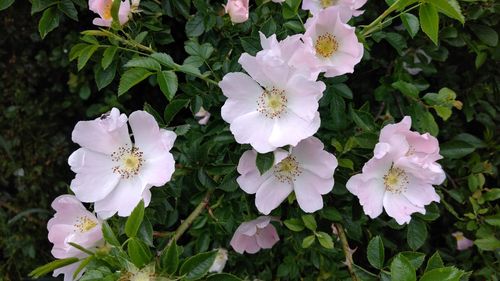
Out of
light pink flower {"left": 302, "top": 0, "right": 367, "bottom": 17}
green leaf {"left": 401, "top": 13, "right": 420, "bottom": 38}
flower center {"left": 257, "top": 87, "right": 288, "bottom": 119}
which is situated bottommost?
flower center {"left": 257, "top": 87, "right": 288, "bottom": 119}

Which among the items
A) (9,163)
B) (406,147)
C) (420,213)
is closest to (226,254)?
(420,213)

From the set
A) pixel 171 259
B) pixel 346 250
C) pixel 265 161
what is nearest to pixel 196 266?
pixel 171 259

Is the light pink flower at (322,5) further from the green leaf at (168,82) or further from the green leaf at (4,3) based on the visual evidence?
the green leaf at (4,3)

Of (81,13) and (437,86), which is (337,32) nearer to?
(437,86)

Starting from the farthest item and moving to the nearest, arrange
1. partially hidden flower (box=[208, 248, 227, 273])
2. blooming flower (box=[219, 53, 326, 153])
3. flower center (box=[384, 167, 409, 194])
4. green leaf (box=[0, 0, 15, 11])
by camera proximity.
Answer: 1. partially hidden flower (box=[208, 248, 227, 273])
2. green leaf (box=[0, 0, 15, 11])
3. flower center (box=[384, 167, 409, 194])
4. blooming flower (box=[219, 53, 326, 153])

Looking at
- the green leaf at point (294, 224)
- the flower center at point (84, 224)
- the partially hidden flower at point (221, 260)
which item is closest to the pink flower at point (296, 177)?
the green leaf at point (294, 224)

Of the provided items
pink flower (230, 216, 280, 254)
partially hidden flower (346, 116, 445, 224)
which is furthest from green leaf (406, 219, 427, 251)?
pink flower (230, 216, 280, 254)

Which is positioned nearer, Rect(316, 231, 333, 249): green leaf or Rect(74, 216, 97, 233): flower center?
Rect(74, 216, 97, 233): flower center

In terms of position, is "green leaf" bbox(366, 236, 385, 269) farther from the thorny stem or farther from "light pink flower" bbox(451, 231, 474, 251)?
"light pink flower" bbox(451, 231, 474, 251)
